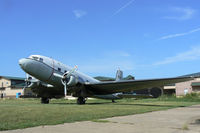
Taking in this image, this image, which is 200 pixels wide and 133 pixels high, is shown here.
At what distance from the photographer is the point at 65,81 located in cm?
2306

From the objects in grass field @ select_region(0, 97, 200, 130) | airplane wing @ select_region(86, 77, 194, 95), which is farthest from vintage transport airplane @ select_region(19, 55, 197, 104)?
grass field @ select_region(0, 97, 200, 130)

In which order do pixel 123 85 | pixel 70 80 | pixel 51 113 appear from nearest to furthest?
pixel 51 113 < pixel 70 80 < pixel 123 85

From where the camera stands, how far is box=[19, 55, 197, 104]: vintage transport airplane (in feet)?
72.5

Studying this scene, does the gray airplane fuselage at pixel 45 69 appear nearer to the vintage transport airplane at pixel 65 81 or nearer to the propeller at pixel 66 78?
the vintage transport airplane at pixel 65 81

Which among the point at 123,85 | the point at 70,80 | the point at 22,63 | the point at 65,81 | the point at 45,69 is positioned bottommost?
the point at 123,85

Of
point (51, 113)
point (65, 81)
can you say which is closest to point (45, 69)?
point (65, 81)

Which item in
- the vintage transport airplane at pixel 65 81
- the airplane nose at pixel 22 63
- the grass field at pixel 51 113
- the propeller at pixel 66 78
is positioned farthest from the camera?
the propeller at pixel 66 78

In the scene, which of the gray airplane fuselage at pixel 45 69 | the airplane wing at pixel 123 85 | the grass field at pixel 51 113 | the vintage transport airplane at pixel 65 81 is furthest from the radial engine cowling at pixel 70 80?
the grass field at pixel 51 113

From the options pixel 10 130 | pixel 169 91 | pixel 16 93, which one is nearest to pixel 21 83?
pixel 16 93

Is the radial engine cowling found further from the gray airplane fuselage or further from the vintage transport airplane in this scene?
the gray airplane fuselage

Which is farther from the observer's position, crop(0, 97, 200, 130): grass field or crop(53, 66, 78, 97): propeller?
crop(53, 66, 78, 97): propeller

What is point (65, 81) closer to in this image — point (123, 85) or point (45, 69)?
point (45, 69)

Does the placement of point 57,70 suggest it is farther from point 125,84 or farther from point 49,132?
point 49,132

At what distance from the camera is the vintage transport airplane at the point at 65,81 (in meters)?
22.1
